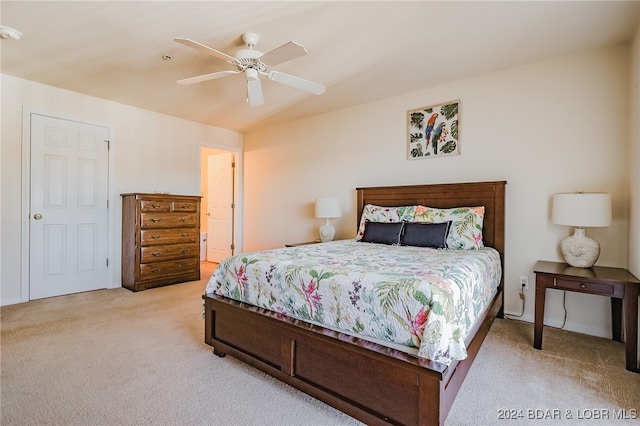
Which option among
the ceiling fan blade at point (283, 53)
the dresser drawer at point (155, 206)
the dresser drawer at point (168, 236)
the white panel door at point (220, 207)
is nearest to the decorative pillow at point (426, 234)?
the ceiling fan blade at point (283, 53)

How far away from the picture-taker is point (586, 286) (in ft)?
7.50

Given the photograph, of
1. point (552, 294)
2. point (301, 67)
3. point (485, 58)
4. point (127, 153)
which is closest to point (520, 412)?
point (552, 294)

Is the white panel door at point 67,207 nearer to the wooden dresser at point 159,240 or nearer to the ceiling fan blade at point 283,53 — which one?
the wooden dresser at point 159,240

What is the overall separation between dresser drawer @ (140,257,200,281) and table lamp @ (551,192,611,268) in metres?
4.37

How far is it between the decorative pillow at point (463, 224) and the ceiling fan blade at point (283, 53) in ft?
6.61

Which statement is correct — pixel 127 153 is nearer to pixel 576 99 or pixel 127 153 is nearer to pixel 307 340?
pixel 307 340

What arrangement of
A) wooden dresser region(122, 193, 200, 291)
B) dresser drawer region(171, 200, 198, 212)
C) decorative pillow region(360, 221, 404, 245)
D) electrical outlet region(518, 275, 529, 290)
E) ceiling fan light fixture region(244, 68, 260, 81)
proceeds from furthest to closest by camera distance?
dresser drawer region(171, 200, 198, 212)
wooden dresser region(122, 193, 200, 291)
decorative pillow region(360, 221, 404, 245)
electrical outlet region(518, 275, 529, 290)
ceiling fan light fixture region(244, 68, 260, 81)

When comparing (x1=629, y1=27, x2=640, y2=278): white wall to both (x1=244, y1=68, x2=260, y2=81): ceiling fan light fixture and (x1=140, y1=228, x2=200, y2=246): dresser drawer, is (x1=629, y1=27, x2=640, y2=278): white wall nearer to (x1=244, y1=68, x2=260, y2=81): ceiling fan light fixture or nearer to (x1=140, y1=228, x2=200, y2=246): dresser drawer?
(x1=244, y1=68, x2=260, y2=81): ceiling fan light fixture

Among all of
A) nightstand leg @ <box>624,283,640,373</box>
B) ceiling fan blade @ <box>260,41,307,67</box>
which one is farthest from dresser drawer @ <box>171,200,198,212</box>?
nightstand leg @ <box>624,283,640,373</box>

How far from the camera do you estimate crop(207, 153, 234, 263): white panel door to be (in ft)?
19.4

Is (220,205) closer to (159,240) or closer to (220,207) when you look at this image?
(220,207)

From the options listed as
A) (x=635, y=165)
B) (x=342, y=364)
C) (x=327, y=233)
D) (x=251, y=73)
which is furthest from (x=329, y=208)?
(x=635, y=165)

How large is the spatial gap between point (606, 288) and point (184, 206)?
4611 mm

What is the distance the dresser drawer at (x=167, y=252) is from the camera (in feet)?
13.4
